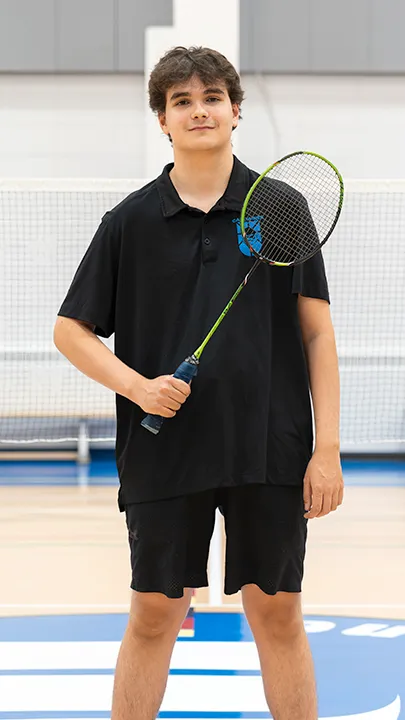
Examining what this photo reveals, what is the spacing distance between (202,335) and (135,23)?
7.12 meters

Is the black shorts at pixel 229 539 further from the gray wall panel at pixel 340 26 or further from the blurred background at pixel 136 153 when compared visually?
the gray wall panel at pixel 340 26

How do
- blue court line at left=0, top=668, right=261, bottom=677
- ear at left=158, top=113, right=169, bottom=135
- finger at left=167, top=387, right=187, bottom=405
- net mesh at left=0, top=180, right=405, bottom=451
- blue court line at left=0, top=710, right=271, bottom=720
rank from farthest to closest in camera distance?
1. net mesh at left=0, top=180, right=405, bottom=451
2. blue court line at left=0, top=668, right=261, bottom=677
3. blue court line at left=0, top=710, right=271, bottom=720
4. ear at left=158, top=113, right=169, bottom=135
5. finger at left=167, top=387, right=187, bottom=405

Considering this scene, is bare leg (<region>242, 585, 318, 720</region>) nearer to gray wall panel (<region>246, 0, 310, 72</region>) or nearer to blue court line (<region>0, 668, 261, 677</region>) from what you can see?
blue court line (<region>0, 668, 261, 677</region>)

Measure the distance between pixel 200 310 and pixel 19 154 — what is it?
694cm

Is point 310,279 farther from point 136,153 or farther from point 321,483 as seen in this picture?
point 136,153

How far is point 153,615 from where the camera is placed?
2391 mm

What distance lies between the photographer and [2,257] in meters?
8.38

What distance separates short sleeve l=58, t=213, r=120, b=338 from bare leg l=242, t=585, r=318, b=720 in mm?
750

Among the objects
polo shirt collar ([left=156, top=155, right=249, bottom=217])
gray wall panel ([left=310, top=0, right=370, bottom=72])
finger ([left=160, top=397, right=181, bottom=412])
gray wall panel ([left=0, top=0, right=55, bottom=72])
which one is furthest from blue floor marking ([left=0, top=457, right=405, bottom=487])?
finger ([left=160, top=397, right=181, bottom=412])

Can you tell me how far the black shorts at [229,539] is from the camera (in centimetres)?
231

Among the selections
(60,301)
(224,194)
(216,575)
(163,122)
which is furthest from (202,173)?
(60,301)

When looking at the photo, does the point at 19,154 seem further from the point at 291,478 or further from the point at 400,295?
the point at 291,478

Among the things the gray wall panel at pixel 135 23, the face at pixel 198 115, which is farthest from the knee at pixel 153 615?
the gray wall panel at pixel 135 23

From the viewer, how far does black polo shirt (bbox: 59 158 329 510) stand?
2311 millimetres
